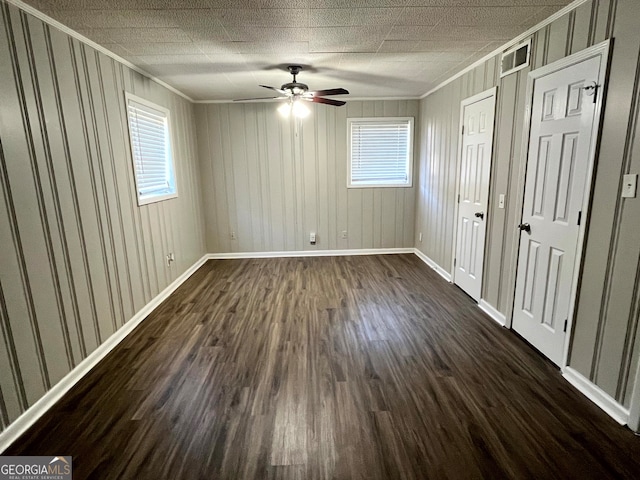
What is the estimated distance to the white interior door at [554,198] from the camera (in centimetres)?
214

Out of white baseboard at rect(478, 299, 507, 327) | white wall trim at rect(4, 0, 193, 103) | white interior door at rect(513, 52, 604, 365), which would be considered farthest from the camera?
white baseboard at rect(478, 299, 507, 327)

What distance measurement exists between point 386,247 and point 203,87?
3676 millimetres

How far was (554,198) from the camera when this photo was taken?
2408 mm

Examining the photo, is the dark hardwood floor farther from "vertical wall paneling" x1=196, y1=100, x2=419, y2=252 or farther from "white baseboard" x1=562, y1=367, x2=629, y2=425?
"vertical wall paneling" x1=196, y1=100, x2=419, y2=252

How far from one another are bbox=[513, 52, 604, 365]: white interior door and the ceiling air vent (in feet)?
0.88

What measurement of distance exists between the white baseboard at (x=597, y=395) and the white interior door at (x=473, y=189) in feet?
4.33

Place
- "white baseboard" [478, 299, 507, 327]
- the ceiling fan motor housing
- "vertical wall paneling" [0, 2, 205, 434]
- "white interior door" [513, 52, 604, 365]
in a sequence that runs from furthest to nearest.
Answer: the ceiling fan motor housing, "white baseboard" [478, 299, 507, 327], "white interior door" [513, 52, 604, 365], "vertical wall paneling" [0, 2, 205, 434]

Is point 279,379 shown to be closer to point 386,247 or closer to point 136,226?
point 136,226

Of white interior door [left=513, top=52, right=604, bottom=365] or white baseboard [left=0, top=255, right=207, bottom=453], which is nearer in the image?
white baseboard [left=0, top=255, right=207, bottom=453]

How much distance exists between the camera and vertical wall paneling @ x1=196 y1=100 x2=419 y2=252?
5184mm

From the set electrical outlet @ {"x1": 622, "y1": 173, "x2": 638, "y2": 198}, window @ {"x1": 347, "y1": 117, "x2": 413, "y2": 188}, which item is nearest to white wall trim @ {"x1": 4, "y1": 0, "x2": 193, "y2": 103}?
window @ {"x1": 347, "y1": 117, "x2": 413, "y2": 188}

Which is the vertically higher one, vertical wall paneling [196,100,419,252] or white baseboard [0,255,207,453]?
vertical wall paneling [196,100,419,252]

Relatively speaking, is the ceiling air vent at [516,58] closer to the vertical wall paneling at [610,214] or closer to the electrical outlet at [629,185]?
the vertical wall paneling at [610,214]

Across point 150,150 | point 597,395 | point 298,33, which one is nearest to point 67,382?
point 150,150
